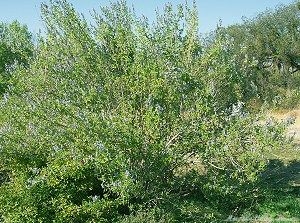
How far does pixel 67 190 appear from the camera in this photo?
14.3 meters

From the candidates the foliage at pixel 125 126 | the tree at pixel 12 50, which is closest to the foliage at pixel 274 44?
the tree at pixel 12 50

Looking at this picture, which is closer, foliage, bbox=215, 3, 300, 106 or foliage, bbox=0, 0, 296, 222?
foliage, bbox=0, 0, 296, 222

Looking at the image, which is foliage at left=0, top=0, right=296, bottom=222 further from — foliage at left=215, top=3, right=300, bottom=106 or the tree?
foliage at left=215, top=3, right=300, bottom=106

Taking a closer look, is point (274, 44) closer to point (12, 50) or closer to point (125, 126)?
point (12, 50)

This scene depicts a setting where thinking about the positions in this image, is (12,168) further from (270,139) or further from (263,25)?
(263,25)

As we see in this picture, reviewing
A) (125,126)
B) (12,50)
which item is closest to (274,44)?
(12,50)

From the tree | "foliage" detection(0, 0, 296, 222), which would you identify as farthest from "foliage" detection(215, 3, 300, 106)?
"foliage" detection(0, 0, 296, 222)

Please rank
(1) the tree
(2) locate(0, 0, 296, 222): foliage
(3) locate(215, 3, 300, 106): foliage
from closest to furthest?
(2) locate(0, 0, 296, 222): foliage, (1) the tree, (3) locate(215, 3, 300, 106): foliage

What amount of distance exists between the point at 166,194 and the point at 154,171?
1.20 meters

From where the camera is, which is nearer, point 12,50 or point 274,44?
point 12,50

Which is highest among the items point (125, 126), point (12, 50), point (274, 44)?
point (274, 44)

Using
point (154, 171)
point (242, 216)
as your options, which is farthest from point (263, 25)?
point (154, 171)

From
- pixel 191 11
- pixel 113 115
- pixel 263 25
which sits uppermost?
pixel 263 25

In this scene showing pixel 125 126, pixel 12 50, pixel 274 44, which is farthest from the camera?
pixel 274 44
